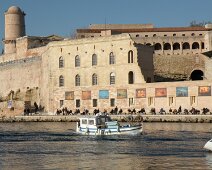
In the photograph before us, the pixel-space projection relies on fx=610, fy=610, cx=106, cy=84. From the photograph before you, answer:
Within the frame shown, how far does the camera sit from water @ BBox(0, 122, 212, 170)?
25.5 metres

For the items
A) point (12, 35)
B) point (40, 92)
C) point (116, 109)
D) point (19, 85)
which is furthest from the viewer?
point (12, 35)

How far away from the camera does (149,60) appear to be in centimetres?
6769

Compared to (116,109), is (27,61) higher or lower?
higher

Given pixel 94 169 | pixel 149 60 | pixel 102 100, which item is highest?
pixel 149 60

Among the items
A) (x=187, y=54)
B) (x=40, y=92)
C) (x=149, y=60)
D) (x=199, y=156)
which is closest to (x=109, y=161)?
(x=199, y=156)

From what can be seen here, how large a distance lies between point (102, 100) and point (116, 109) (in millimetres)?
2692

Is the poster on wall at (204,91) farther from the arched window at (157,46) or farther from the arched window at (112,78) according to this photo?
the arched window at (157,46)

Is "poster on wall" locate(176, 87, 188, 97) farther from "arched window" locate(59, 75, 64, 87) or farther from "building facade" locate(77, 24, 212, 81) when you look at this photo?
"building facade" locate(77, 24, 212, 81)

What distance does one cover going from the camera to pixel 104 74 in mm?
66312

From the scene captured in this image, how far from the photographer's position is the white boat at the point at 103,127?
4109 cm

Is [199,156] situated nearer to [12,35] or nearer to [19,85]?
[19,85]

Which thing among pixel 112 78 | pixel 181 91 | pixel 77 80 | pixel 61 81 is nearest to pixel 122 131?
pixel 181 91

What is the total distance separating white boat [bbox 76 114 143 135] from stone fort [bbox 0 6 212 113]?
19.0m

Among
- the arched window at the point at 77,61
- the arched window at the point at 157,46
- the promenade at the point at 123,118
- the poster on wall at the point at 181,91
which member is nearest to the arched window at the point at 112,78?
the arched window at the point at 77,61
